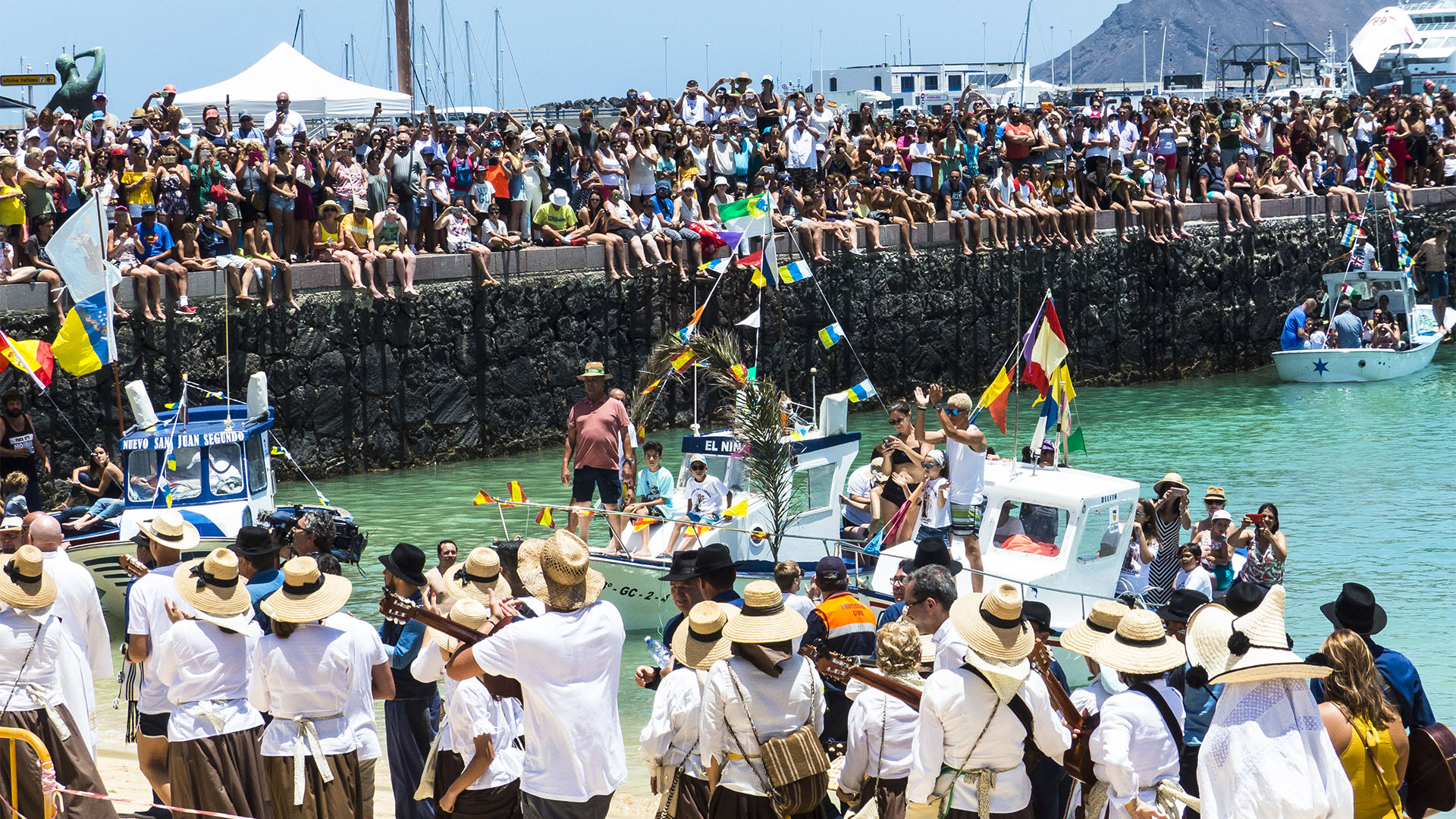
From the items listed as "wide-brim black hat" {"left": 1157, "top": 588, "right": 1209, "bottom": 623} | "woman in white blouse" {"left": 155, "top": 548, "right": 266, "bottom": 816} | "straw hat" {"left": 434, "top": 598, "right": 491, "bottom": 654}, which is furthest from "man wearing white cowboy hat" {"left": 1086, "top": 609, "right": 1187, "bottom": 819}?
"woman in white blouse" {"left": 155, "top": 548, "right": 266, "bottom": 816}

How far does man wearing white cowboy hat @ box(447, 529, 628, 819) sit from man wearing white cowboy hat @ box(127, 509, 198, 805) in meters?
1.85

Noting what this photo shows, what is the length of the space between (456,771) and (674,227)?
18.3m

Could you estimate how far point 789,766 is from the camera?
611cm

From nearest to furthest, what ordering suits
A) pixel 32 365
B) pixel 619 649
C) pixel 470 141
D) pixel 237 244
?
pixel 619 649 < pixel 32 365 < pixel 237 244 < pixel 470 141

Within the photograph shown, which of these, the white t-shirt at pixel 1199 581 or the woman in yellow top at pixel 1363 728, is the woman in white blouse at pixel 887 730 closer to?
the woman in yellow top at pixel 1363 728

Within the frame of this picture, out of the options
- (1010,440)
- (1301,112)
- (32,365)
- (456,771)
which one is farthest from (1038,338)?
(1301,112)

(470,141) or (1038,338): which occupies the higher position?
(470,141)

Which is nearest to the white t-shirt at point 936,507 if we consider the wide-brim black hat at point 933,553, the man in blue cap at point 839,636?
the wide-brim black hat at point 933,553

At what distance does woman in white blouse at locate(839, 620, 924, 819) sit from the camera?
6258 millimetres

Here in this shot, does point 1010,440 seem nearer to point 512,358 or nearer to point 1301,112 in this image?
point 512,358

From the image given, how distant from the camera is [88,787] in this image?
746cm

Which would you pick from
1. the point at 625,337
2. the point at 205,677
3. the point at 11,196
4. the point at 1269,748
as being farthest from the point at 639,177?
the point at 1269,748

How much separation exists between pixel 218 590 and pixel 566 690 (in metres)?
1.74

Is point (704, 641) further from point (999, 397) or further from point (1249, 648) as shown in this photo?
point (999, 397)
